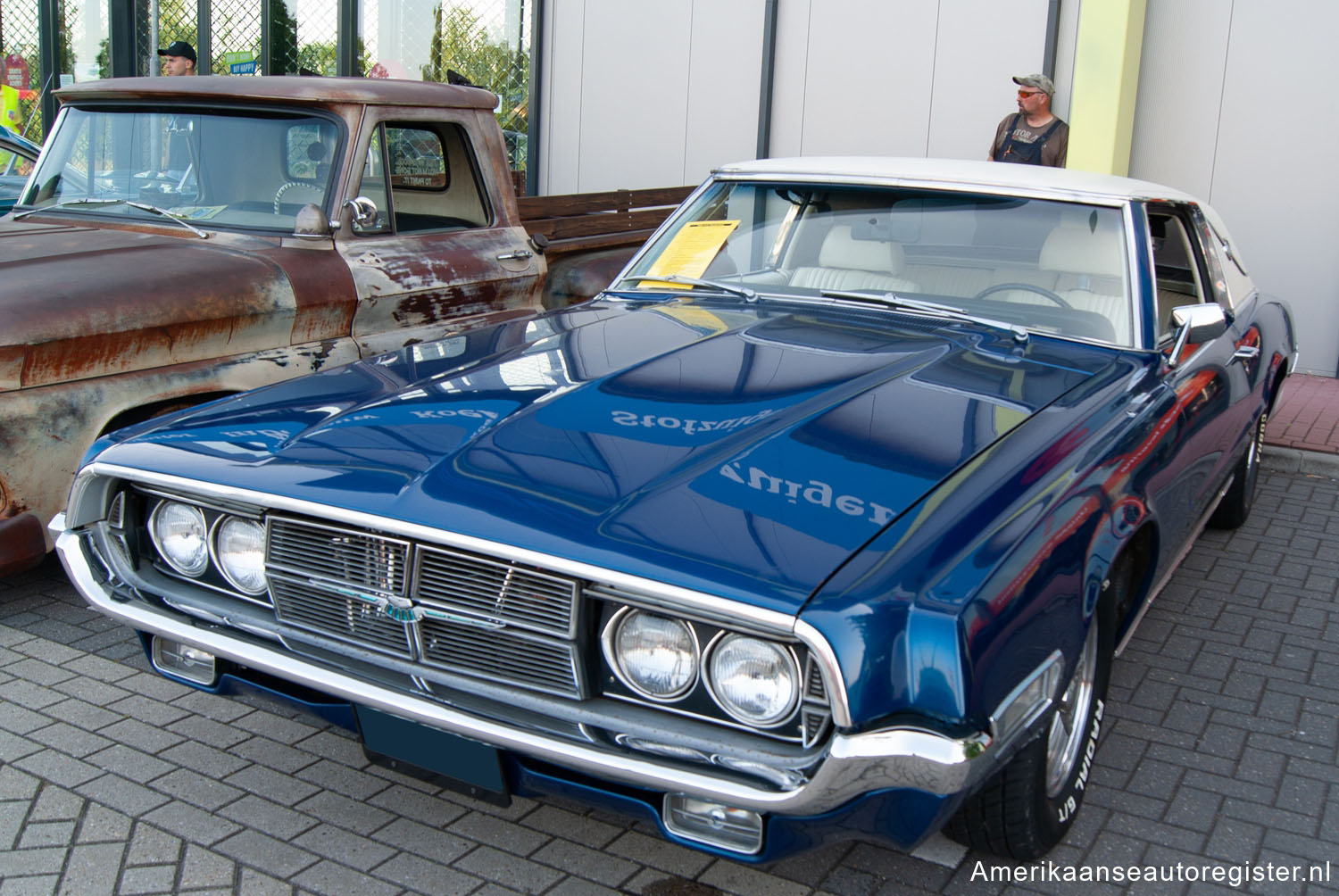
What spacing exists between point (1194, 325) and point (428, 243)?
2977mm

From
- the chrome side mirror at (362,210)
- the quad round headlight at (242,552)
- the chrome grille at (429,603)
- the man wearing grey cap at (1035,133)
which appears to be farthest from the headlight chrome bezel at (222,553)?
the man wearing grey cap at (1035,133)

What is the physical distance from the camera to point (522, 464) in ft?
7.82

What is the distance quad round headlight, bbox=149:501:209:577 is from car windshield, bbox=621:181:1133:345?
183 cm

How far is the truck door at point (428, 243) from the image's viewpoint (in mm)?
4641

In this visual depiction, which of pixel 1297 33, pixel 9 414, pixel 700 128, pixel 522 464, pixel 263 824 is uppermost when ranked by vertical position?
pixel 1297 33

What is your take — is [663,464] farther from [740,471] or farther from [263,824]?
[263,824]

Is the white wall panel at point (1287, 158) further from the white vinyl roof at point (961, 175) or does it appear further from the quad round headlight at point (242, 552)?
the quad round headlight at point (242, 552)

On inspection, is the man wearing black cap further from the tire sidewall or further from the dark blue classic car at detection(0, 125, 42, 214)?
the tire sidewall

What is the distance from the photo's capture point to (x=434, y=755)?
7.82 feet

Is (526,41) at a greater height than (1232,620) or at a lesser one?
greater

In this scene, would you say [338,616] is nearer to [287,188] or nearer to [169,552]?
[169,552]

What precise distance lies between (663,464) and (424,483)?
1.54ft

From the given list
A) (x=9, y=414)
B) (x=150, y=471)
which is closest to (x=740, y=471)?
(x=150, y=471)

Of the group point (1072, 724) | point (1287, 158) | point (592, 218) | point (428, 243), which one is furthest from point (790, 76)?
point (1072, 724)
